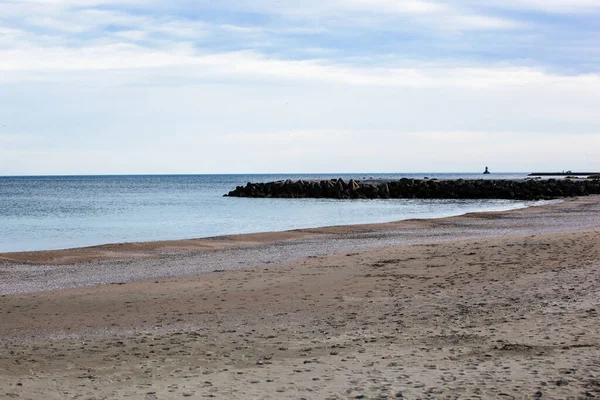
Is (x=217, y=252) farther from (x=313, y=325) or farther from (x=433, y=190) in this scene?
(x=433, y=190)

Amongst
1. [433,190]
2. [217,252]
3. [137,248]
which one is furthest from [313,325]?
[433,190]

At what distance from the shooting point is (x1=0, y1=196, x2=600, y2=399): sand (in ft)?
22.7

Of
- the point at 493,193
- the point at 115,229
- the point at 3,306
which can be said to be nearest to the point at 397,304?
the point at 3,306

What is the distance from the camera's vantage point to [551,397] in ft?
20.2

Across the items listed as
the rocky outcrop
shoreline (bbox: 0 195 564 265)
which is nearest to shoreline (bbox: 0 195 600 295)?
shoreline (bbox: 0 195 564 265)

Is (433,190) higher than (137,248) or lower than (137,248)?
higher

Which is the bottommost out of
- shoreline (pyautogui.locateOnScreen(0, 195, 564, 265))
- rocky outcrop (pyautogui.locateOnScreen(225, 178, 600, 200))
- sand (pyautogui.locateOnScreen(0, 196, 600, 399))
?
shoreline (pyautogui.locateOnScreen(0, 195, 564, 265))

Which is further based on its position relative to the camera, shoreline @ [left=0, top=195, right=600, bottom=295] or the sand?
shoreline @ [left=0, top=195, right=600, bottom=295]

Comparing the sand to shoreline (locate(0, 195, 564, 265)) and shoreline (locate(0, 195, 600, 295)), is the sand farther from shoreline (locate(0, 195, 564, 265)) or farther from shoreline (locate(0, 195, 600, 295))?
shoreline (locate(0, 195, 564, 265))

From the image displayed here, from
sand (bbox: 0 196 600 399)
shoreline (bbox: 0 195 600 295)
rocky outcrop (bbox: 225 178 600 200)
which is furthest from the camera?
rocky outcrop (bbox: 225 178 600 200)

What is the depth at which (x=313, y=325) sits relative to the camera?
9.88 meters

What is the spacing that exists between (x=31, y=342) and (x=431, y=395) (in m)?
5.40

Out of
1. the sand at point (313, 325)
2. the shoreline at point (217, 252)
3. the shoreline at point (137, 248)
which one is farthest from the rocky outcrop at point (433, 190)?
the sand at point (313, 325)

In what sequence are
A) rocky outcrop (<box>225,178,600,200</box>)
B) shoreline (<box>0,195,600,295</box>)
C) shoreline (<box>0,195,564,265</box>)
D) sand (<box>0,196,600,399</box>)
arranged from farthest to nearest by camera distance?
rocky outcrop (<box>225,178,600,200</box>)
shoreline (<box>0,195,564,265</box>)
shoreline (<box>0,195,600,295</box>)
sand (<box>0,196,600,399</box>)
